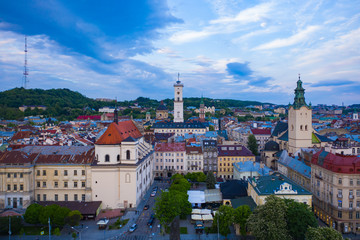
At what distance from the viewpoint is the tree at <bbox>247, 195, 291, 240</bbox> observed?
33312 millimetres

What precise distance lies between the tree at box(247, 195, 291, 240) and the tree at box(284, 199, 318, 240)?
2.35 feet

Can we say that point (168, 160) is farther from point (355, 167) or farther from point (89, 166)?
point (355, 167)

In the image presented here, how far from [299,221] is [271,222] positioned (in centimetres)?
385

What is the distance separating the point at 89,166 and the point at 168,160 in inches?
1088

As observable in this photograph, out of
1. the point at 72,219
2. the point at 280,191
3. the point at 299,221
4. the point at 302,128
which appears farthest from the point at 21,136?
the point at 299,221

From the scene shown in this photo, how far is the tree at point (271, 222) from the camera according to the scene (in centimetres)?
3331

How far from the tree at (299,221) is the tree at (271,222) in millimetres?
716

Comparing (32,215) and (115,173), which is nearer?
(32,215)

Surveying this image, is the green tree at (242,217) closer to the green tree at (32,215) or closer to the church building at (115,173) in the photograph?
the church building at (115,173)

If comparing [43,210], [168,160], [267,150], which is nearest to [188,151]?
[168,160]

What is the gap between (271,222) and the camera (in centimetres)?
3366

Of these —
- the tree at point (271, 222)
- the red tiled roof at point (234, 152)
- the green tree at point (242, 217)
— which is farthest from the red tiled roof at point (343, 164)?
the red tiled roof at point (234, 152)

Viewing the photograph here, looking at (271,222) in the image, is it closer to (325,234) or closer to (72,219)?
(325,234)

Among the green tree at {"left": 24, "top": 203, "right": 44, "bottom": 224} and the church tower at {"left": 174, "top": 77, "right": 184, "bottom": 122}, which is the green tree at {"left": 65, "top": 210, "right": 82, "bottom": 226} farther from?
the church tower at {"left": 174, "top": 77, "right": 184, "bottom": 122}
